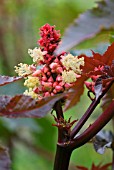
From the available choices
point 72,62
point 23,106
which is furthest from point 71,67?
point 23,106

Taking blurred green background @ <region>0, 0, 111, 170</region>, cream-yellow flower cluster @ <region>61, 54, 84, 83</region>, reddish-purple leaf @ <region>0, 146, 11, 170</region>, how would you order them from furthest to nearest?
blurred green background @ <region>0, 0, 111, 170</region>, cream-yellow flower cluster @ <region>61, 54, 84, 83</region>, reddish-purple leaf @ <region>0, 146, 11, 170</region>

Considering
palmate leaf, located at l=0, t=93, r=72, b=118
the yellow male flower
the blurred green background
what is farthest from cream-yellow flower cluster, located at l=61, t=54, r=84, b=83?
the blurred green background

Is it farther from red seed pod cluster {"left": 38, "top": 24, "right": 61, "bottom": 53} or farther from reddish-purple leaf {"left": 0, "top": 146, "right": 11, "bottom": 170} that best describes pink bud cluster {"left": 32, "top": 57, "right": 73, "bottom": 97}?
reddish-purple leaf {"left": 0, "top": 146, "right": 11, "bottom": 170}

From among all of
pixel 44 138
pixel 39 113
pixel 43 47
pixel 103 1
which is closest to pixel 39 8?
pixel 44 138

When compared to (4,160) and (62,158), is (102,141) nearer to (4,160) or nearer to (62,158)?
(62,158)

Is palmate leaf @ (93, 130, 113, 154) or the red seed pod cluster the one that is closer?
the red seed pod cluster

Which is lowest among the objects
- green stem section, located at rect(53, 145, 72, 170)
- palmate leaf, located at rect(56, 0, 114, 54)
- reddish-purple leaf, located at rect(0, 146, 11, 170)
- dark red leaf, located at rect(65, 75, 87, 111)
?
reddish-purple leaf, located at rect(0, 146, 11, 170)

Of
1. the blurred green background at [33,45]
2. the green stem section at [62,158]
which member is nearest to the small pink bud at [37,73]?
the green stem section at [62,158]

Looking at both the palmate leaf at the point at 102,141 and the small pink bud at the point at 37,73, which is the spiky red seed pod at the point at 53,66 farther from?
the palmate leaf at the point at 102,141
